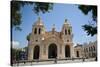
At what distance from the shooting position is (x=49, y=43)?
271 centimetres

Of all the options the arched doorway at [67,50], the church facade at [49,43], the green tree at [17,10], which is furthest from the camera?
the arched doorway at [67,50]

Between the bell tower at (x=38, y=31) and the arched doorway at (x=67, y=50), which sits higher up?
the bell tower at (x=38, y=31)

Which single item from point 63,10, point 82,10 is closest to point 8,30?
point 63,10

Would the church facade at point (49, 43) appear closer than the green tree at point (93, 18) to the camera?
Yes

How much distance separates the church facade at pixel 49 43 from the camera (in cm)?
265

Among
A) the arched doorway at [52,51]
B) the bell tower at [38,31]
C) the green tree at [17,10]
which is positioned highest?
the green tree at [17,10]

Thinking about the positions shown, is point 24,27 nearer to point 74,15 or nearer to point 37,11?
point 37,11

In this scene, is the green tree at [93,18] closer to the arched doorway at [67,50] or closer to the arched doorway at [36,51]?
the arched doorway at [67,50]

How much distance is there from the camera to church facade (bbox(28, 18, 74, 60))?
2.65 metres

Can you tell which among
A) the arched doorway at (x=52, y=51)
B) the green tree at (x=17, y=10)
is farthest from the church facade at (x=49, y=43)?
the green tree at (x=17, y=10)

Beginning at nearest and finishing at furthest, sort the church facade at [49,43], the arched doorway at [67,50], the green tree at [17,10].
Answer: the green tree at [17,10] < the church facade at [49,43] < the arched doorway at [67,50]

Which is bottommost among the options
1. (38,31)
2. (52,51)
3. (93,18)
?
(52,51)

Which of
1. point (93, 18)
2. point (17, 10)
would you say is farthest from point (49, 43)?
point (93, 18)

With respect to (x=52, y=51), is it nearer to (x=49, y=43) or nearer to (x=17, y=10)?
(x=49, y=43)
